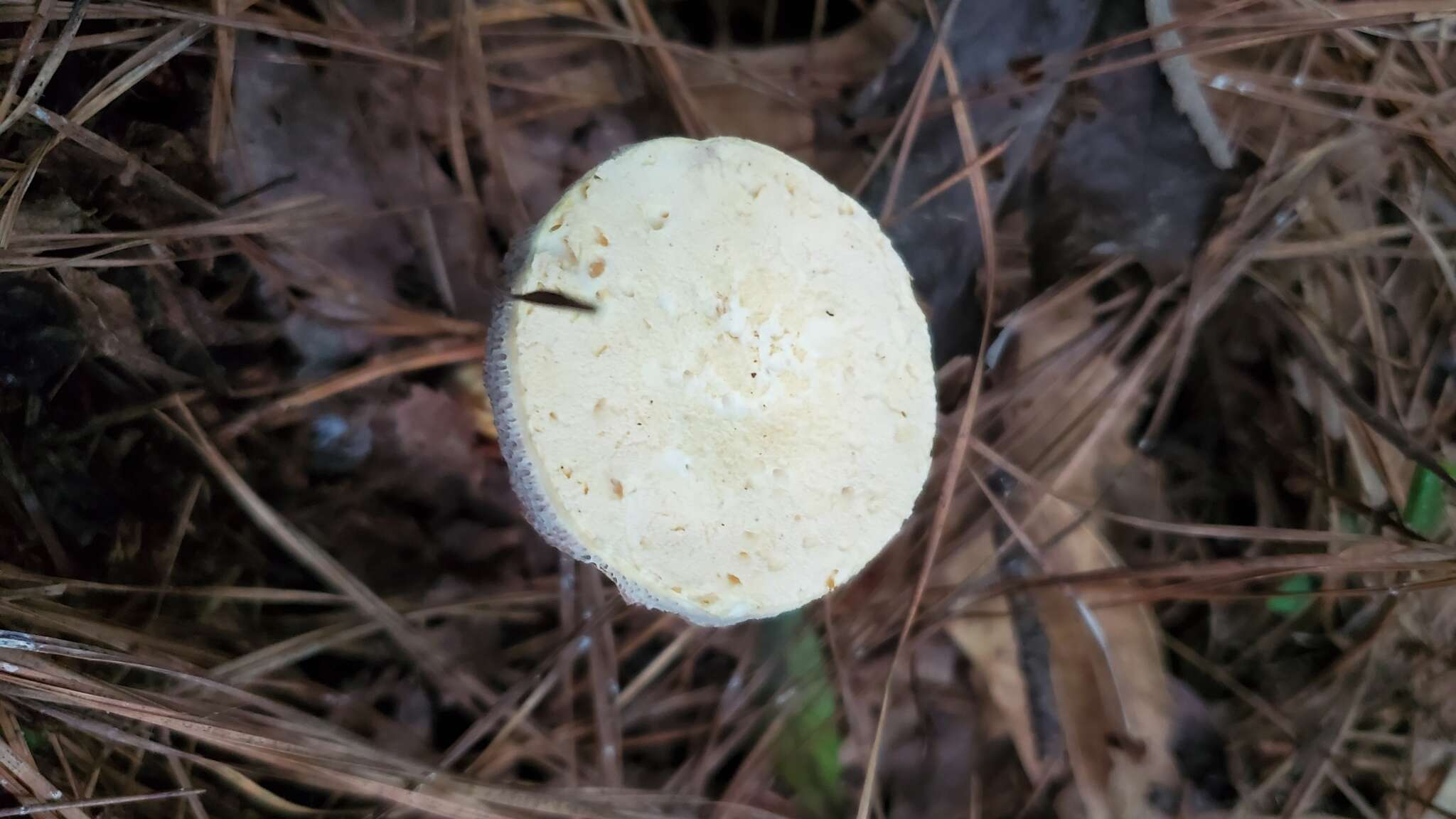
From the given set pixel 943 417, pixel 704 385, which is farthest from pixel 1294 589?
pixel 704 385

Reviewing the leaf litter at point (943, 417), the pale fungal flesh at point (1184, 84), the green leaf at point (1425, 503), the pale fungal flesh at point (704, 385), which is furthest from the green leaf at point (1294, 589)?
the pale fungal flesh at point (704, 385)

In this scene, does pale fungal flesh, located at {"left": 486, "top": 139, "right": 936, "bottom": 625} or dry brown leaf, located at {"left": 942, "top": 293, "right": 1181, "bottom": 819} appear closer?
pale fungal flesh, located at {"left": 486, "top": 139, "right": 936, "bottom": 625}

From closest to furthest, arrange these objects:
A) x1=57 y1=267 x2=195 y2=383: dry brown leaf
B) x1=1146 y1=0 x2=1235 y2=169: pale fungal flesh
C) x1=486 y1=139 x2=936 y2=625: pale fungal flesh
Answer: x1=486 y1=139 x2=936 y2=625: pale fungal flesh → x1=57 y1=267 x2=195 y2=383: dry brown leaf → x1=1146 y1=0 x2=1235 y2=169: pale fungal flesh

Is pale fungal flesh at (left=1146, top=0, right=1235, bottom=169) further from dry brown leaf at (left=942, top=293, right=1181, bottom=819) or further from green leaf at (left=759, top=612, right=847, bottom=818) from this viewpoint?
green leaf at (left=759, top=612, right=847, bottom=818)

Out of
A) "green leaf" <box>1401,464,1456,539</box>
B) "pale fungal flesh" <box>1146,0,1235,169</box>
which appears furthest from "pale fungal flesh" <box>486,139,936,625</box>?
"green leaf" <box>1401,464,1456,539</box>

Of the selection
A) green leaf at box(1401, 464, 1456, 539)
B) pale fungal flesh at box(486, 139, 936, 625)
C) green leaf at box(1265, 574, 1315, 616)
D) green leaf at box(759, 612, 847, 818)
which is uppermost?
pale fungal flesh at box(486, 139, 936, 625)

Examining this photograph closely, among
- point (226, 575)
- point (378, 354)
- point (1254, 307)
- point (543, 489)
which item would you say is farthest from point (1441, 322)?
point (226, 575)

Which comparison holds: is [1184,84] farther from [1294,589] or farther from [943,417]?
[1294,589]
